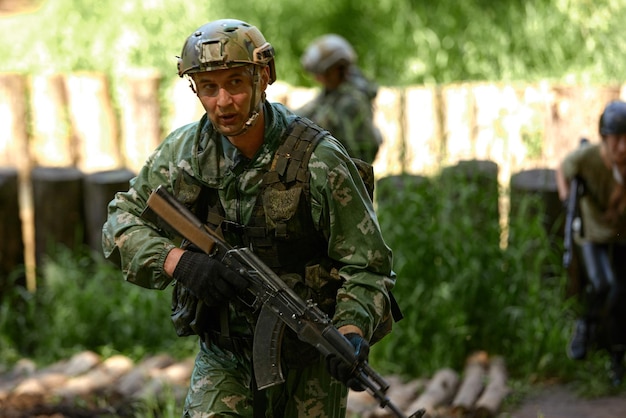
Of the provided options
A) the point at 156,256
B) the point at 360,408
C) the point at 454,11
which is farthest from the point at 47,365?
the point at 454,11

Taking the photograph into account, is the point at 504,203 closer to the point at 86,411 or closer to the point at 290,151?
the point at 86,411

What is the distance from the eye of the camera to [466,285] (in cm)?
683

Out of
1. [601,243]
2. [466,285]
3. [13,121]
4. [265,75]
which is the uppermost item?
[13,121]

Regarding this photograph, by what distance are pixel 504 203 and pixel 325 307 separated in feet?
14.0

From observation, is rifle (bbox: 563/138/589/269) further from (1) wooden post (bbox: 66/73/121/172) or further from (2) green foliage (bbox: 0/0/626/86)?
(2) green foliage (bbox: 0/0/626/86)

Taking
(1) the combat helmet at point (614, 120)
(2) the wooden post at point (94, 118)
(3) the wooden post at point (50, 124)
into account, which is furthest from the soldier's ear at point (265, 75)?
(3) the wooden post at point (50, 124)

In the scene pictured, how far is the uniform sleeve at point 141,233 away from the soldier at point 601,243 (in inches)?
130

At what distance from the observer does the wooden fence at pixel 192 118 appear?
848cm

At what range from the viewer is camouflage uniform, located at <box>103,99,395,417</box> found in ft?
12.2

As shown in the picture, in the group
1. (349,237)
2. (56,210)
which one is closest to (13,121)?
(56,210)

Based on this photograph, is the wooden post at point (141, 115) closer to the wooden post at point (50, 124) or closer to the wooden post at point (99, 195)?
the wooden post at point (50, 124)

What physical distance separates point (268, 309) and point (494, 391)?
9.21 ft

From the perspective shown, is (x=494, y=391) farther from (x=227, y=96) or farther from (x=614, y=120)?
(x=227, y=96)

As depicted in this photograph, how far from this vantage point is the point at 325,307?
12.7 ft
